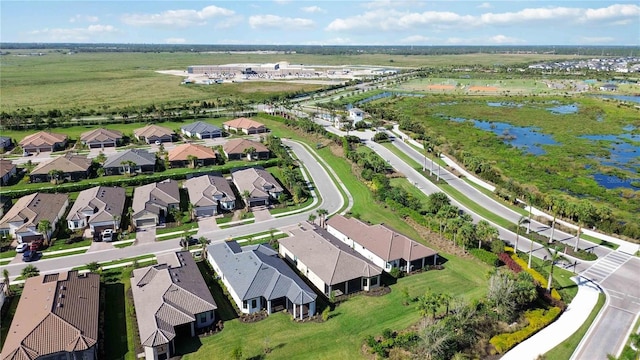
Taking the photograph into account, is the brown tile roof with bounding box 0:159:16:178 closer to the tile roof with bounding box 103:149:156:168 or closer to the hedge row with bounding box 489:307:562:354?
the tile roof with bounding box 103:149:156:168

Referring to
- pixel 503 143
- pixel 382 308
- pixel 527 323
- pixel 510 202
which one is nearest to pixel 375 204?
pixel 510 202

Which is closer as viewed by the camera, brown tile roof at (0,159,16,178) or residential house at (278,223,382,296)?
residential house at (278,223,382,296)

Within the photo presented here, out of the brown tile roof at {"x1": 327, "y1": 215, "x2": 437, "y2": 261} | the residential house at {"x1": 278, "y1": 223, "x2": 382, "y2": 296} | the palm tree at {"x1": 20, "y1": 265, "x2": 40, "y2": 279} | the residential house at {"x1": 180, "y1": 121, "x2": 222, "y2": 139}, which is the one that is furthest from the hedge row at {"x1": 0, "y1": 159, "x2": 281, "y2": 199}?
the residential house at {"x1": 278, "y1": 223, "x2": 382, "y2": 296}

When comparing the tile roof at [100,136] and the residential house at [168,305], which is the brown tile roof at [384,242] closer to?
the residential house at [168,305]

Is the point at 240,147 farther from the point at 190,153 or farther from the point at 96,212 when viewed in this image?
the point at 96,212

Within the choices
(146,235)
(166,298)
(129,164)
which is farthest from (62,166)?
(166,298)

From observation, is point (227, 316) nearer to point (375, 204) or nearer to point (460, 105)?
point (375, 204)

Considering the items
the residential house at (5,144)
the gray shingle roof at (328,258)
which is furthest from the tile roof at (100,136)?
the gray shingle roof at (328,258)
